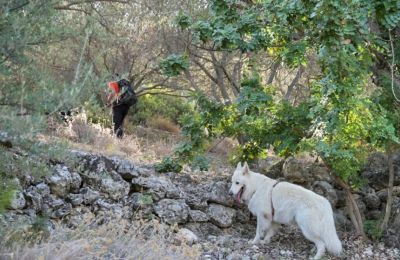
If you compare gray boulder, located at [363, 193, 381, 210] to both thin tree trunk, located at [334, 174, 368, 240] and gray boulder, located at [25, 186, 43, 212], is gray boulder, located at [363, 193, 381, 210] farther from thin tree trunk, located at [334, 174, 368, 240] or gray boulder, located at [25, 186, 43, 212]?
gray boulder, located at [25, 186, 43, 212]

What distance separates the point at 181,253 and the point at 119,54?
35.5 feet

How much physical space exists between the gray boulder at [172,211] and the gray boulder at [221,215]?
1.65 ft

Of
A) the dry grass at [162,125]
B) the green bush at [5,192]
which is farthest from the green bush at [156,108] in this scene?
the green bush at [5,192]

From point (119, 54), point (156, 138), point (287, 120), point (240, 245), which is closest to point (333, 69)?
point (287, 120)

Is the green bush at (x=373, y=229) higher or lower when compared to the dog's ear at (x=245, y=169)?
lower

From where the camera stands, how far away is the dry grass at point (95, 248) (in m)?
4.51

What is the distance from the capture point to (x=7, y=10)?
388 cm

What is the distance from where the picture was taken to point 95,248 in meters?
5.13

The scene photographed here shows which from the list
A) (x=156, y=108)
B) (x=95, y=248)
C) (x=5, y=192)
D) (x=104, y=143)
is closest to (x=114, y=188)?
(x=95, y=248)

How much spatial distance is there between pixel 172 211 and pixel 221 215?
3.11ft

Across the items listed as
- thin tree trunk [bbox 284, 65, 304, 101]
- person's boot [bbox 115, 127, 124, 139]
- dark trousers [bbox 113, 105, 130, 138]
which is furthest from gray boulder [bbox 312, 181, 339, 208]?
dark trousers [bbox 113, 105, 130, 138]

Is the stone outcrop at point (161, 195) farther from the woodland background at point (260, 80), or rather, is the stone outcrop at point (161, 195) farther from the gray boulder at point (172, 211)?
the woodland background at point (260, 80)

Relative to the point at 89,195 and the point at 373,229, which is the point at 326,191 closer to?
the point at 373,229

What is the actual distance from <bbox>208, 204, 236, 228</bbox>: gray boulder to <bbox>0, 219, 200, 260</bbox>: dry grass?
191 cm
